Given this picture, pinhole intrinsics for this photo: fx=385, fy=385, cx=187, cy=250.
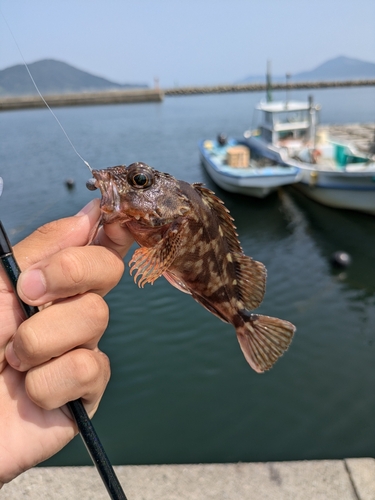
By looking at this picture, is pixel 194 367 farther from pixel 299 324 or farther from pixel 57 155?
pixel 57 155

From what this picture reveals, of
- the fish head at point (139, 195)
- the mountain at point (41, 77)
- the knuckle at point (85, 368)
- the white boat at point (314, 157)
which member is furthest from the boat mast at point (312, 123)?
the knuckle at point (85, 368)

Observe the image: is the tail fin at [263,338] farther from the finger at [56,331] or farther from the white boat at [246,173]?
the white boat at [246,173]

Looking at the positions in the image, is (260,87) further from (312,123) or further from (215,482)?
(215,482)

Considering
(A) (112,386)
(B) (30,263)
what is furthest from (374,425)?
(B) (30,263)

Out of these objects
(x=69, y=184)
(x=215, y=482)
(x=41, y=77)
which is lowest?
(x=69, y=184)

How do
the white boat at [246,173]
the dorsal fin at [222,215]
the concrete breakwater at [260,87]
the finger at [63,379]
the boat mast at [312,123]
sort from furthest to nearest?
the concrete breakwater at [260,87] < the boat mast at [312,123] < the white boat at [246,173] < the dorsal fin at [222,215] < the finger at [63,379]

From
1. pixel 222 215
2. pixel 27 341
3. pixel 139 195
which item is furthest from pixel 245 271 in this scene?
pixel 27 341
